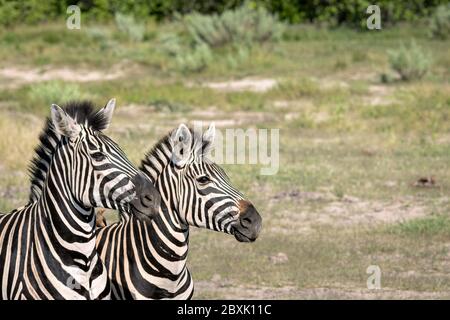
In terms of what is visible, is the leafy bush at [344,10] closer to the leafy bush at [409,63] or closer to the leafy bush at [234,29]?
the leafy bush at [234,29]

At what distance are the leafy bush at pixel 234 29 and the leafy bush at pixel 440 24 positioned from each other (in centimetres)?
360

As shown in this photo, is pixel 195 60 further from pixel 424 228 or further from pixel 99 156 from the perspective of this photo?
pixel 99 156

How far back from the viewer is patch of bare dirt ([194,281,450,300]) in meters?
10.2

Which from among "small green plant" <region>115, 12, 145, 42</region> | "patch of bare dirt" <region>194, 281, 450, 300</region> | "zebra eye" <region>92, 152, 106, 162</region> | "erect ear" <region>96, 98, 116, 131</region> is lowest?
"small green plant" <region>115, 12, 145, 42</region>

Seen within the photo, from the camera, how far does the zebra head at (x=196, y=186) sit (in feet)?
23.6

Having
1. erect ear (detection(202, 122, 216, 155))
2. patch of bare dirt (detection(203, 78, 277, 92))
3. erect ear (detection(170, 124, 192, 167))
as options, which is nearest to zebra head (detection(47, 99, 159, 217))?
erect ear (detection(170, 124, 192, 167))

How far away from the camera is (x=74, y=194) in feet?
21.8

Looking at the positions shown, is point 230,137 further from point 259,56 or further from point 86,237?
point 86,237

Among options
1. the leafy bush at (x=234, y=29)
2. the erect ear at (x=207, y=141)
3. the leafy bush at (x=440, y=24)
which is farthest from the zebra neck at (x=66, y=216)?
the leafy bush at (x=440, y=24)

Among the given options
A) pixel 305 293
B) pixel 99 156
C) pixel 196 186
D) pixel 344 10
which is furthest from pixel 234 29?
pixel 99 156

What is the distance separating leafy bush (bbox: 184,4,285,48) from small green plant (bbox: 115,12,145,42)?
1.58 m

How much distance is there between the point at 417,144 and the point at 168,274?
10848 mm

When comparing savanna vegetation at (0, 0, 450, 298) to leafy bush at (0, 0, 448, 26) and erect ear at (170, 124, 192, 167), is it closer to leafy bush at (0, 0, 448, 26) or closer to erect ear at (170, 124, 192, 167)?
leafy bush at (0, 0, 448, 26)

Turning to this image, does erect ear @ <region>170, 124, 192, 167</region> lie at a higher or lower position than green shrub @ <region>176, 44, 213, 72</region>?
higher
